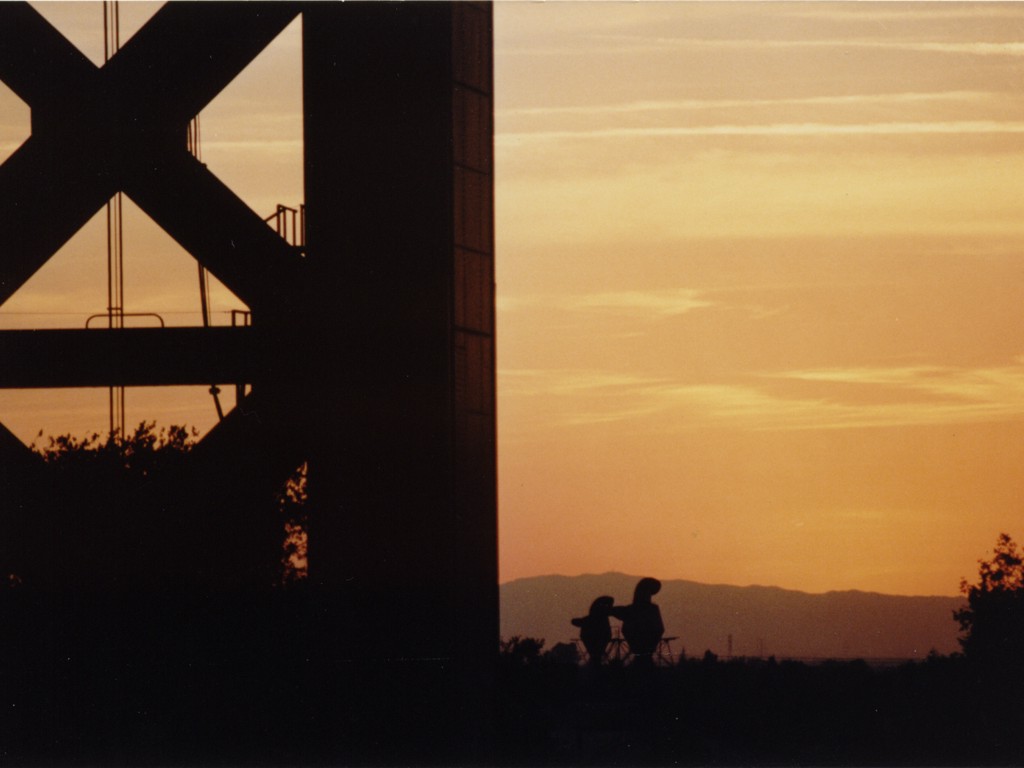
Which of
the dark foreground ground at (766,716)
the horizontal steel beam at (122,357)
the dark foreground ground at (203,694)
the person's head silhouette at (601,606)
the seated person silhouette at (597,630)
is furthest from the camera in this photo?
the seated person silhouette at (597,630)

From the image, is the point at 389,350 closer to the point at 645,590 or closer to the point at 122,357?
the point at 122,357

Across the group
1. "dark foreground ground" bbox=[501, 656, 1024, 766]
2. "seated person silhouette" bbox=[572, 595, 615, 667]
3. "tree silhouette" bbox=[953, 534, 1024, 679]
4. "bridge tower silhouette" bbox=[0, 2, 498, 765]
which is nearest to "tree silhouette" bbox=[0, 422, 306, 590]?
"bridge tower silhouette" bbox=[0, 2, 498, 765]

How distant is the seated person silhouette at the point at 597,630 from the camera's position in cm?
3803

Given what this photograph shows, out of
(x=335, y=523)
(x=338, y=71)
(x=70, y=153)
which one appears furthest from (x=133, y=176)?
(x=335, y=523)

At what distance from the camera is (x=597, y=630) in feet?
128

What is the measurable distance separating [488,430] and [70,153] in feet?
7.53

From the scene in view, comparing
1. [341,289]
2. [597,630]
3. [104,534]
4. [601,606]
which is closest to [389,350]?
[341,289]

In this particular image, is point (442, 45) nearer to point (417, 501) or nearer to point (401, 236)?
point (401, 236)

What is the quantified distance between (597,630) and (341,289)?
105ft

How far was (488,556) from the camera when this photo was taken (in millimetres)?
8383

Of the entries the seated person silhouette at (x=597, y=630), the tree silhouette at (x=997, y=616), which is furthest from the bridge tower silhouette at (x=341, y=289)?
the tree silhouette at (x=997, y=616)

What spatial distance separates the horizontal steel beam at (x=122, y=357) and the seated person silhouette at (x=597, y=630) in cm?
2882

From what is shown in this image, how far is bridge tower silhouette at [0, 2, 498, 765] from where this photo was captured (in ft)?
24.0

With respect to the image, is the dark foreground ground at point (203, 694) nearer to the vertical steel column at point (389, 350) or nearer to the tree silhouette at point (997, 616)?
the vertical steel column at point (389, 350)
